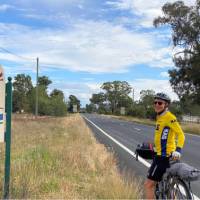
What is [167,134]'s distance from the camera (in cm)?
643

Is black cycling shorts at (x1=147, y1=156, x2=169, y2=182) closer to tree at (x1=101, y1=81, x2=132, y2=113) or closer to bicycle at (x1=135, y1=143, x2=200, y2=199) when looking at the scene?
bicycle at (x1=135, y1=143, x2=200, y2=199)

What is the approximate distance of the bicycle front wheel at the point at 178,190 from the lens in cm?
614

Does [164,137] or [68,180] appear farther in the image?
[68,180]

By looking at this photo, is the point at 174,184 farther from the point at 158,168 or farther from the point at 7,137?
the point at 7,137

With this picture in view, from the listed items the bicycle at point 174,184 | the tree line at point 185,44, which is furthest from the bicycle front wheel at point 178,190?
the tree line at point 185,44

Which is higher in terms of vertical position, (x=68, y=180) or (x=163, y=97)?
(x=163, y=97)

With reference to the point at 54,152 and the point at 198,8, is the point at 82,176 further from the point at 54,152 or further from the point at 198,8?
the point at 198,8

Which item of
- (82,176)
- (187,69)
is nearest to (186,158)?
(82,176)

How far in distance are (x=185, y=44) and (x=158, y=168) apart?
1744 inches

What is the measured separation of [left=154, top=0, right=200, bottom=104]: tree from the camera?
1902 inches

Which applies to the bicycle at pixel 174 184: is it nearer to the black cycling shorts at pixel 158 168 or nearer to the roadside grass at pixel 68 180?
the black cycling shorts at pixel 158 168

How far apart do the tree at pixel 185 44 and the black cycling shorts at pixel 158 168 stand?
41657mm

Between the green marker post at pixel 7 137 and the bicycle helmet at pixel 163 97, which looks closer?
the bicycle helmet at pixel 163 97

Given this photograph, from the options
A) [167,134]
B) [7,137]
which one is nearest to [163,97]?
[167,134]
